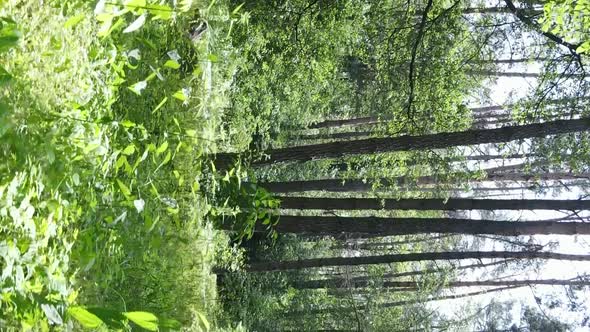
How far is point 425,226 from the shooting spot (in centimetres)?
729

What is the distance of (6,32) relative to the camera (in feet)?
5.80

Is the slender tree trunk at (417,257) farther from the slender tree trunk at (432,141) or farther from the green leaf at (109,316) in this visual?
the green leaf at (109,316)

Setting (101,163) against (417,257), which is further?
(417,257)

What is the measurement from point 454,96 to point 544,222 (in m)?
3.05

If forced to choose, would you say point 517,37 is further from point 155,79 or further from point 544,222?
point 155,79

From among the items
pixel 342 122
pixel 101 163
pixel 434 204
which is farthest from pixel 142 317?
pixel 342 122

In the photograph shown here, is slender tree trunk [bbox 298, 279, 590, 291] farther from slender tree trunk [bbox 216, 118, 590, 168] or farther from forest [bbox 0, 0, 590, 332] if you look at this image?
slender tree trunk [bbox 216, 118, 590, 168]

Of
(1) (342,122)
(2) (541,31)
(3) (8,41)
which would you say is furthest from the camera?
(1) (342,122)

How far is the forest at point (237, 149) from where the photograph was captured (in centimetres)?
252

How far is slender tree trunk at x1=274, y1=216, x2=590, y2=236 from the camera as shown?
6.89 metres

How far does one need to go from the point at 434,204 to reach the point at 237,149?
10.1ft

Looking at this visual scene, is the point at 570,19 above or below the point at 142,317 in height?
above

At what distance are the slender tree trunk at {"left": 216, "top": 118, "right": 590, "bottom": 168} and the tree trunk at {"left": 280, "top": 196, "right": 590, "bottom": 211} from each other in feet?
2.59

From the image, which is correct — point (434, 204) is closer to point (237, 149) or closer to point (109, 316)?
point (237, 149)
